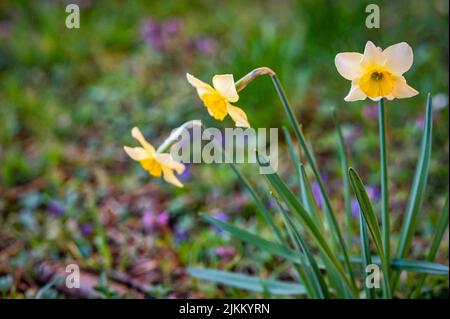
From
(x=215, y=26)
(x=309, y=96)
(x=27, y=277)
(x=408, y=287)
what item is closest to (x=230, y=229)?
(x=408, y=287)

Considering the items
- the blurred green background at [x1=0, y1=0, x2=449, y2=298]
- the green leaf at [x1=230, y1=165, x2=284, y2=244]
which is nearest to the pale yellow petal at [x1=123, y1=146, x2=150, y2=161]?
the green leaf at [x1=230, y1=165, x2=284, y2=244]

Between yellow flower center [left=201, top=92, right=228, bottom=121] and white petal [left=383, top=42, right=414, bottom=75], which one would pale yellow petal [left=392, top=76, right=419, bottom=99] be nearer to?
white petal [left=383, top=42, right=414, bottom=75]

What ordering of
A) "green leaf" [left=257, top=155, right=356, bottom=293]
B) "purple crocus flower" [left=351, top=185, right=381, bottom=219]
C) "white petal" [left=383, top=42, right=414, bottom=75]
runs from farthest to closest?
"purple crocus flower" [left=351, top=185, right=381, bottom=219] → "green leaf" [left=257, top=155, right=356, bottom=293] → "white petal" [left=383, top=42, right=414, bottom=75]

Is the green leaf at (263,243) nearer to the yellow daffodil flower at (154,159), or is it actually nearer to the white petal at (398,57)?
the yellow daffodil flower at (154,159)

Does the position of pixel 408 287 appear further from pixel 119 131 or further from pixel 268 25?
pixel 268 25

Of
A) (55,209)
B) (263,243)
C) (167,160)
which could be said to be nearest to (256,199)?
(263,243)

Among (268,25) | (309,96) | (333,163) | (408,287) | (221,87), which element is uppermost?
(268,25)

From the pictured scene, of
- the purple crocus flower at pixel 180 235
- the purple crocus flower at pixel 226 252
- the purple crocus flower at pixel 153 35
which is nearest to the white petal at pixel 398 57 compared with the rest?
the purple crocus flower at pixel 226 252

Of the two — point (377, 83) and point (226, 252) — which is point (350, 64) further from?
point (226, 252)
